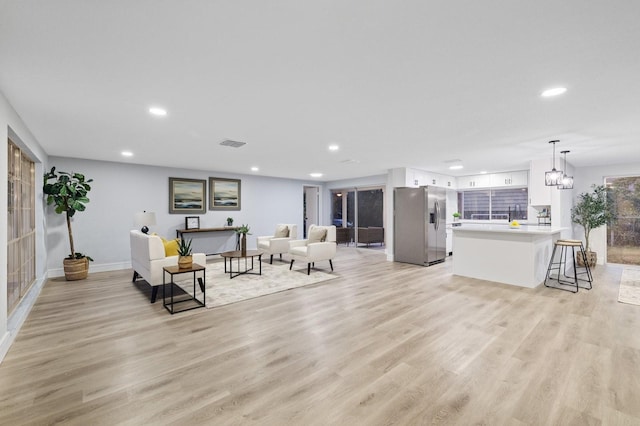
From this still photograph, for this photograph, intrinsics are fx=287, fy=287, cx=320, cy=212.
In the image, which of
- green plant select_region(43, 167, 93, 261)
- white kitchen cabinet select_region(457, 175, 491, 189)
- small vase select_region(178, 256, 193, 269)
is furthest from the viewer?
white kitchen cabinet select_region(457, 175, 491, 189)

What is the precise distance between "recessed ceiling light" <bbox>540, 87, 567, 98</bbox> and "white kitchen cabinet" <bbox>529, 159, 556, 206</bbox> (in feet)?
13.0

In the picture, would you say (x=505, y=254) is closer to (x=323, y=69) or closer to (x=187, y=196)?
(x=323, y=69)

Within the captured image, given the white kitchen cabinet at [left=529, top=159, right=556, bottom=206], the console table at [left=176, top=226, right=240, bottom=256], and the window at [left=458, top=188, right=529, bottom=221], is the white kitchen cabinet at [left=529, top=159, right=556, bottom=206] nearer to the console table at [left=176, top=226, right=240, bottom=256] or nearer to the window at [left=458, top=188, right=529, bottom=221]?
the window at [left=458, top=188, right=529, bottom=221]

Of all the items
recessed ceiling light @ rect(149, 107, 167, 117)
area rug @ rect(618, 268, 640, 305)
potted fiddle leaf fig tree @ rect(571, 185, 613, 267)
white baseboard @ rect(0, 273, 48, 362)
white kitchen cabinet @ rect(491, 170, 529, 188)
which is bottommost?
area rug @ rect(618, 268, 640, 305)

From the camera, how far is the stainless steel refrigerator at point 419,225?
667 cm

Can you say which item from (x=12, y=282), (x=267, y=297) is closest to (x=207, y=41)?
(x=267, y=297)

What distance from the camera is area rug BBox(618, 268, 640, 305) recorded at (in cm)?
409

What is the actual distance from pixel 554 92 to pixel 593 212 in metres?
5.29

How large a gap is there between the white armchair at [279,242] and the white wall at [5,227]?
394cm

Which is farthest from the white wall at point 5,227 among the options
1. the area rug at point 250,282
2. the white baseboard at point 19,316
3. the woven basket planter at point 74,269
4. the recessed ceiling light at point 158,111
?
the area rug at point 250,282

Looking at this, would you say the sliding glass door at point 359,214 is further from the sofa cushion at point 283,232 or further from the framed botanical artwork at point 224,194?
the framed botanical artwork at point 224,194

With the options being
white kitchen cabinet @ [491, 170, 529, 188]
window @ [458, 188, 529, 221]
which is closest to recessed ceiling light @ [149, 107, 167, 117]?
white kitchen cabinet @ [491, 170, 529, 188]

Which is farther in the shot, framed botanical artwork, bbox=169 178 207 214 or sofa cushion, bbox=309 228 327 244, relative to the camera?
framed botanical artwork, bbox=169 178 207 214

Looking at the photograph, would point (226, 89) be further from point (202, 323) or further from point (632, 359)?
point (632, 359)
